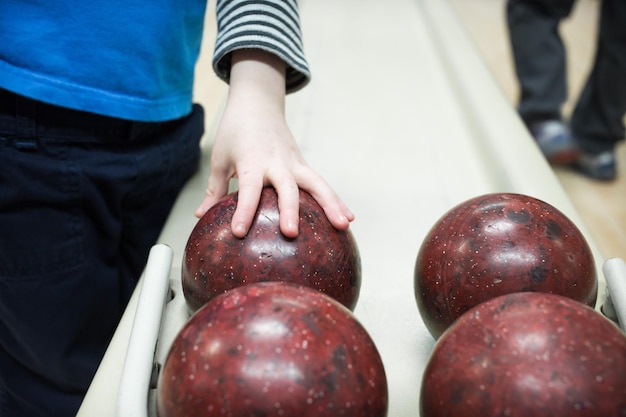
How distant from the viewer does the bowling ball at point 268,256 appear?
62 centimetres

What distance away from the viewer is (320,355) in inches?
18.3

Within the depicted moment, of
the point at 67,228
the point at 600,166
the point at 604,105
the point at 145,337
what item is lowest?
the point at 600,166

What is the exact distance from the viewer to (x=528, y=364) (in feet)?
1.50

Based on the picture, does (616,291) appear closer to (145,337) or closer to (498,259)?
(498,259)

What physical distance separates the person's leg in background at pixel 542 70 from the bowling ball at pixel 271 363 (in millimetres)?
1838

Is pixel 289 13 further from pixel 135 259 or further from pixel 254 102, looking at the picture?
pixel 135 259

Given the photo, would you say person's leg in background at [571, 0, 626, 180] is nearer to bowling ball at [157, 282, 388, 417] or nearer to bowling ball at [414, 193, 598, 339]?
bowling ball at [414, 193, 598, 339]

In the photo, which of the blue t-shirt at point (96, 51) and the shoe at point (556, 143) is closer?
the blue t-shirt at point (96, 51)

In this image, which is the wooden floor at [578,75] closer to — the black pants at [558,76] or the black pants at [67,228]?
the black pants at [558,76]

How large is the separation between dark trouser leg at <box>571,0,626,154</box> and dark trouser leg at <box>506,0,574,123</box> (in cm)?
9

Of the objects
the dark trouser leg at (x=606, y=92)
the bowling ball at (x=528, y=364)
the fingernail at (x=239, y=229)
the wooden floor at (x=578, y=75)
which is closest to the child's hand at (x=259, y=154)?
the fingernail at (x=239, y=229)

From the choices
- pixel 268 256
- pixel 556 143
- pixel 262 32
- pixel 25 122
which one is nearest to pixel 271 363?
pixel 268 256

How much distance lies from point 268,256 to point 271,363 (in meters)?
0.18

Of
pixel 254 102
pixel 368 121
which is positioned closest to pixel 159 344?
pixel 254 102
